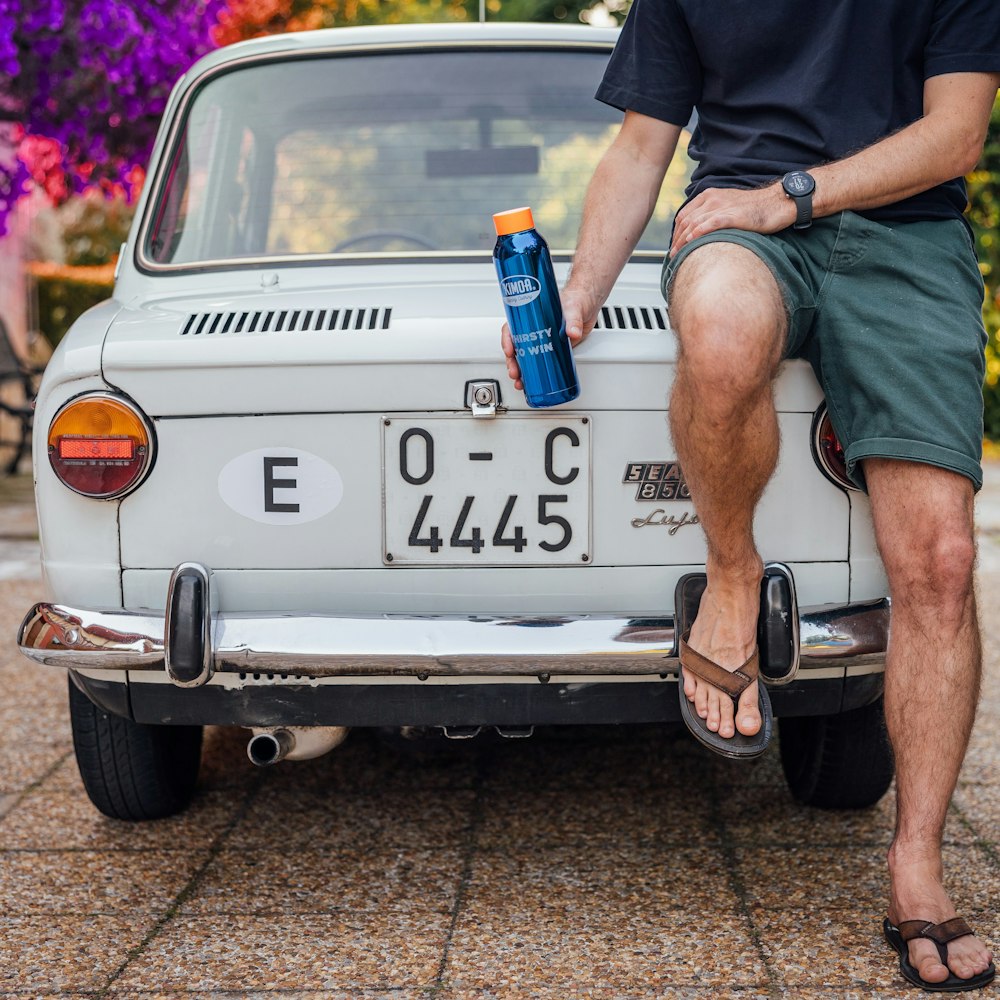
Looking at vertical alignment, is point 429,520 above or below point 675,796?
above

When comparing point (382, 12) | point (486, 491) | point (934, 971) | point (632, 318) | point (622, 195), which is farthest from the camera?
point (382, 12)

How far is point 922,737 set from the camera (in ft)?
7.84

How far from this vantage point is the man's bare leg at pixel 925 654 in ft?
7.71

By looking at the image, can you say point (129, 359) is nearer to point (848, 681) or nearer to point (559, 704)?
point (559, 704)

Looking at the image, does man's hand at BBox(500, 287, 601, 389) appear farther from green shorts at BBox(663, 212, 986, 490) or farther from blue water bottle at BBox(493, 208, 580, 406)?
green shorts at BBox(663, 212, 986, 490)

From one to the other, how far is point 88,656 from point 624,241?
4.45ft

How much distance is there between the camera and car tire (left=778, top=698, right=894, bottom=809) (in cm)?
293

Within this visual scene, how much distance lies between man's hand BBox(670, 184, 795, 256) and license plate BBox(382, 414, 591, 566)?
432 mm

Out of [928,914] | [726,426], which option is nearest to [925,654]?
[928,914]

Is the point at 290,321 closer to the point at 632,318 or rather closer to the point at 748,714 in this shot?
the point at 632,318

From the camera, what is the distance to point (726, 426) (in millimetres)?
2281

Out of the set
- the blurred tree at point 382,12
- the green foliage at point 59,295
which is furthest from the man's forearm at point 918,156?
the green foliage at point 59,295

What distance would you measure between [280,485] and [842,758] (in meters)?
1.45

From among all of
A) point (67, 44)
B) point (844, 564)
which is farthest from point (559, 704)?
point (67, 44)
